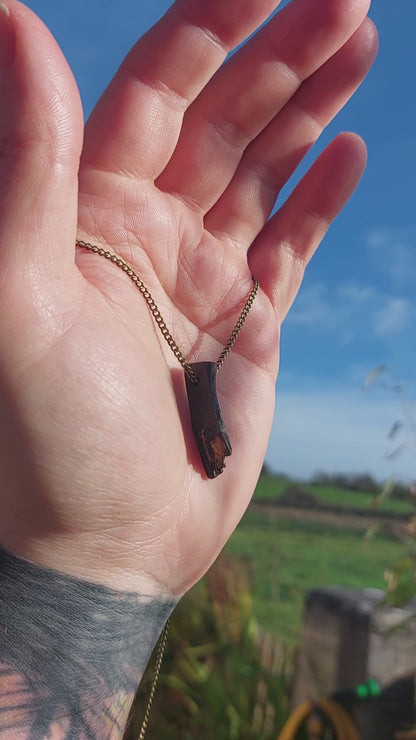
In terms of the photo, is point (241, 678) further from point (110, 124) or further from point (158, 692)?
point (110, 124)

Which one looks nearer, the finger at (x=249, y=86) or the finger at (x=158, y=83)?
the finger at (x=158, y=83)

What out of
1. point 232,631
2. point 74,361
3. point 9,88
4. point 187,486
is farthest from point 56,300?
point 232,631

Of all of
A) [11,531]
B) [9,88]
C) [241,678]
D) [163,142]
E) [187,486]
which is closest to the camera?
[9,88]

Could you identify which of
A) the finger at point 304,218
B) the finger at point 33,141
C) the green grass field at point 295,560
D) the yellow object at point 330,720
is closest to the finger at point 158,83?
the finger at point 33,141

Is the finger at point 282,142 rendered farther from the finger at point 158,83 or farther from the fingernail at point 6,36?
the fingernail at point 6,36

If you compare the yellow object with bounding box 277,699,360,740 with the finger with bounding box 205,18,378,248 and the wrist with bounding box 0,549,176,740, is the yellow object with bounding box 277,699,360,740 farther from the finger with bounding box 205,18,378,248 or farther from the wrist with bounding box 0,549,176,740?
the finger with bounding box 205,18,378,248

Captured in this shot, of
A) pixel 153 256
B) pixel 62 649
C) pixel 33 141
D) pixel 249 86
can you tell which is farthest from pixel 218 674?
pixel 33 141
